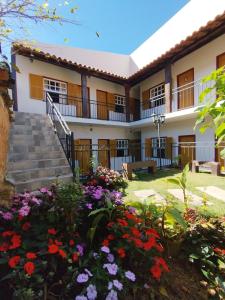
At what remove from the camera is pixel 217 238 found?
2098mm

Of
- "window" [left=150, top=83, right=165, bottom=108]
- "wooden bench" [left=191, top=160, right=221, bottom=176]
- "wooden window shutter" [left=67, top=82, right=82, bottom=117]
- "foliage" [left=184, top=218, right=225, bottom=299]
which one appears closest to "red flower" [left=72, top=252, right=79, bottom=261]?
"foliage" [left=184, top=218, right=225, bottom=299]

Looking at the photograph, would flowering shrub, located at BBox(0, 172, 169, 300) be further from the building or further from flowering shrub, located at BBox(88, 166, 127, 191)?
the building

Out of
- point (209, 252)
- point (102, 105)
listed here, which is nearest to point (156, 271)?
point (209, 252)

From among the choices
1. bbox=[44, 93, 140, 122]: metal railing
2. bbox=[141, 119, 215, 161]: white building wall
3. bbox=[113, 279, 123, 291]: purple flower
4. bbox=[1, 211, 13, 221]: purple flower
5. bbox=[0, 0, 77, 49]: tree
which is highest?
bbox=[44, 93, 140, 122]: metal railing

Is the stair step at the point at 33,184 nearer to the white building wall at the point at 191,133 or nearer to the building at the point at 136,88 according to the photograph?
the building at the point at 136,88

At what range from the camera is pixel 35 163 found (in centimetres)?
496

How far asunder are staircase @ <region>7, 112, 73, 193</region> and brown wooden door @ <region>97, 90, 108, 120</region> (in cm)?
531

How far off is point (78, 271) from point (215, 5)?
37.6 feet

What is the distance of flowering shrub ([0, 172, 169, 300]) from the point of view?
1332 mm

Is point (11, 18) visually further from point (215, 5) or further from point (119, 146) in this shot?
point (119, 146)

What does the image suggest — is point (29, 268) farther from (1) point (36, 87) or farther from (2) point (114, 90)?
(2) point (114, 90)

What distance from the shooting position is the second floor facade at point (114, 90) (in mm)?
9023

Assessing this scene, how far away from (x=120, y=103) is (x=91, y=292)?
12872 mm

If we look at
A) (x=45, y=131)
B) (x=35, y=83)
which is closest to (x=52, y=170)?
(x=45, y=131)
